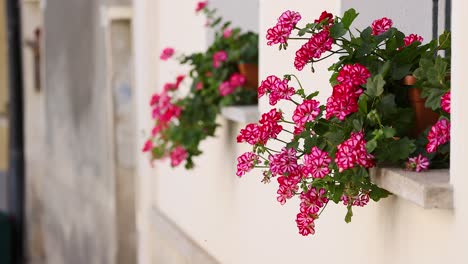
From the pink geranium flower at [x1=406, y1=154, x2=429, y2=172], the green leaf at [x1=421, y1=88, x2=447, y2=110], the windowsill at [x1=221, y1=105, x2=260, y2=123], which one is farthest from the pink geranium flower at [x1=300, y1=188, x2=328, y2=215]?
the windowsill at [x1=221, y1=105, x2=260, y2=123]

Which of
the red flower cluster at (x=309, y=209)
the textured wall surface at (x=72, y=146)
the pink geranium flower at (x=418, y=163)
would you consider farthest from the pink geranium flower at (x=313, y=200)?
the textured wall surface at (x=72, y=146)

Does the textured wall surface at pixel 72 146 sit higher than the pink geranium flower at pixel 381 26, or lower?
lower

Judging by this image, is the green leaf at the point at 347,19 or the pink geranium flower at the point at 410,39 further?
the pink geranium flower at the point at 410,39

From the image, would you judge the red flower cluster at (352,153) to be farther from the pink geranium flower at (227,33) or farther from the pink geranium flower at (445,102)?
the pink geranium flower at (227,33)

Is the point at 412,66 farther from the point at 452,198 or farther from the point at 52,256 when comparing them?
the point at 52,256

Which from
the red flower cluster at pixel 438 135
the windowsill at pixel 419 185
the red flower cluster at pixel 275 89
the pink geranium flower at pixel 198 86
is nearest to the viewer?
the windowsill at pixel 419 185

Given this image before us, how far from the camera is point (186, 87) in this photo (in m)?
5.91

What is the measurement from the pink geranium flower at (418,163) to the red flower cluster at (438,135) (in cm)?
5

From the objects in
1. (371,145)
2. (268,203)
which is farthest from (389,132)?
(268,203)

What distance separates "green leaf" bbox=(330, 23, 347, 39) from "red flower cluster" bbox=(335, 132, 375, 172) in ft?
0.99

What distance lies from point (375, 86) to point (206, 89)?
7.40 ft

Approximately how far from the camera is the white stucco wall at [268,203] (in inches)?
111

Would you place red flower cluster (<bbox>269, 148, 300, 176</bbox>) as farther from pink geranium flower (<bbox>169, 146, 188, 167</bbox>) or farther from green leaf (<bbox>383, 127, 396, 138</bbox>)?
pink geranium flower (<bbox>169, 146, 188, 167</bbox>)

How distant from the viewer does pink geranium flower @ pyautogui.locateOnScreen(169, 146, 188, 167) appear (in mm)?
5246
